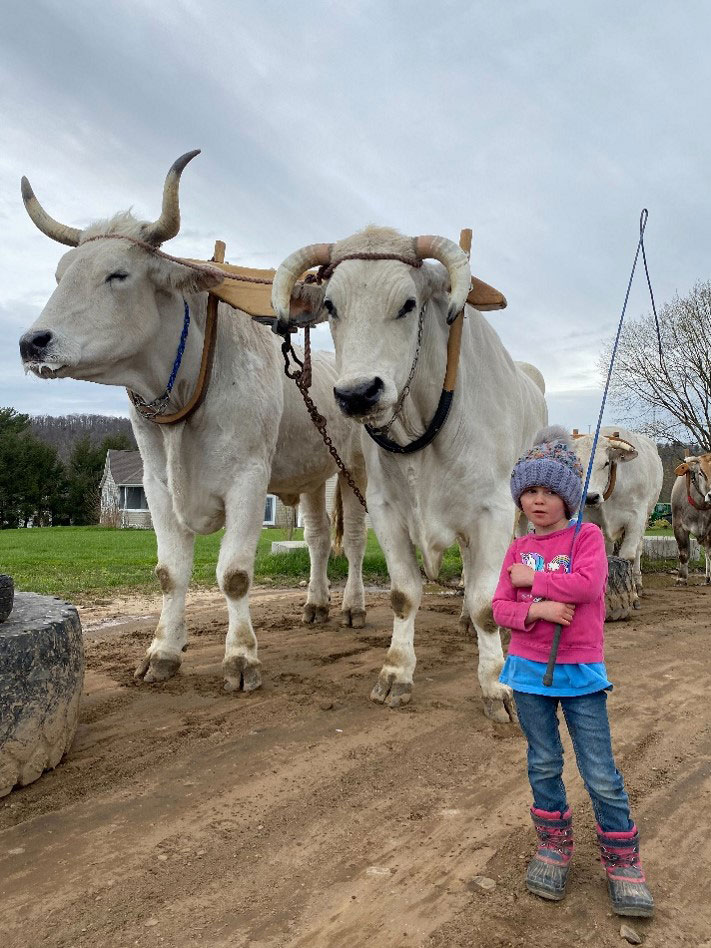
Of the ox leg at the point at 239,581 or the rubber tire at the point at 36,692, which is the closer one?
the rubber tire at the point at 36,692

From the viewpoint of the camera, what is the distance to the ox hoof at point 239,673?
13.7 ft

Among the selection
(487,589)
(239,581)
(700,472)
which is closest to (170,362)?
(239,581)

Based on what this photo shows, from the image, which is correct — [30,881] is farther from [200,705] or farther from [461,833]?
[200,705]

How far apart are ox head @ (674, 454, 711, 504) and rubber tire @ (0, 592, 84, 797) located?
9.60 m

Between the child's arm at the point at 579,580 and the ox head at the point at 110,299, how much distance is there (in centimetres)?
250

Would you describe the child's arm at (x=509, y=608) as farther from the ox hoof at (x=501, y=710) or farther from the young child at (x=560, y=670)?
the ox hoof at (x=501, y=710)

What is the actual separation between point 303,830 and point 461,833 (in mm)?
559

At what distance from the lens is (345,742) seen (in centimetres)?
347

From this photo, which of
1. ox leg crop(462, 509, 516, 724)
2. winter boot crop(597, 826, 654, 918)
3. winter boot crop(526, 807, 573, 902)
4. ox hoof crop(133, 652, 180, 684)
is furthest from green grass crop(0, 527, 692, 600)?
winter boot crop(597, 826, 654, 918)

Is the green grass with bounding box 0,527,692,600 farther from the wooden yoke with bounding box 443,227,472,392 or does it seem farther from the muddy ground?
the wooden yoke with bounding box 443,227,472,392

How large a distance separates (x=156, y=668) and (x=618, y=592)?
4.66 m

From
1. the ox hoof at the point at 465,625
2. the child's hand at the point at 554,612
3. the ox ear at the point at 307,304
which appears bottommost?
the ox hoof at the point at 465,625

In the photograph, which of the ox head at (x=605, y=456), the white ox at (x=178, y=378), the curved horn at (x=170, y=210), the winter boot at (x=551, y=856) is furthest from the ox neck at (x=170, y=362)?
the ox head at (x=605, y=456)

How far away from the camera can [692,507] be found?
11.5 metres
